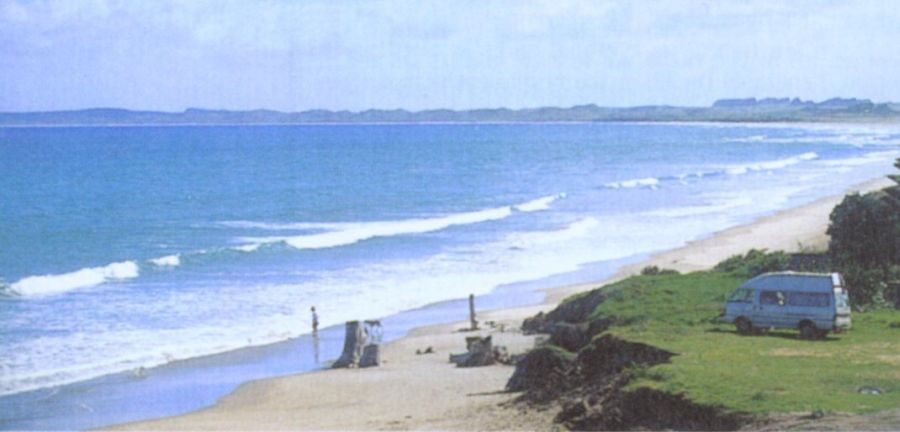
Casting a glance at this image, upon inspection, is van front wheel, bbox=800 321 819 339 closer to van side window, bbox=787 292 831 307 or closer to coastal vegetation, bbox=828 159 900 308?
van side window, bbox=787 292 831 307

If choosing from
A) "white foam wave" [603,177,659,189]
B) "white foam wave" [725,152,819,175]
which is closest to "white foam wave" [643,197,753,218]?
"white foam wave" [603,177,659,189]

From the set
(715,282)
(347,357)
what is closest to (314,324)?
(347,357)

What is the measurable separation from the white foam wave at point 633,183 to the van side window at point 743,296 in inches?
2696

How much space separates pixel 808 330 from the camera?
76.6ft

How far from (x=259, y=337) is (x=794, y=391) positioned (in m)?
18.2

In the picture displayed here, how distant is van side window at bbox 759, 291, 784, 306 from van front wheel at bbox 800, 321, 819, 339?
2.04 feet

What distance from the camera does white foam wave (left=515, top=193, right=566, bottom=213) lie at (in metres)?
74.2

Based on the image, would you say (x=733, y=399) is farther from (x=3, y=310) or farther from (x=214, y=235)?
(x=214, y=235)

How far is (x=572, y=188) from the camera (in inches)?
3656

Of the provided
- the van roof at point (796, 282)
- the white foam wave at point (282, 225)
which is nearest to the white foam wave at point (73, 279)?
the white foam wave at point (282, 225)

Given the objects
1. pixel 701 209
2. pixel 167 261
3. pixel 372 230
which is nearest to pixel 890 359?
pixel 167 261

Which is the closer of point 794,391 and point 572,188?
point 794,391

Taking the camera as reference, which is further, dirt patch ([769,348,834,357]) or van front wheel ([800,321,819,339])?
van front wheel ([800,321,819,339])

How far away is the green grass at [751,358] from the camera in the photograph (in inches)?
675
